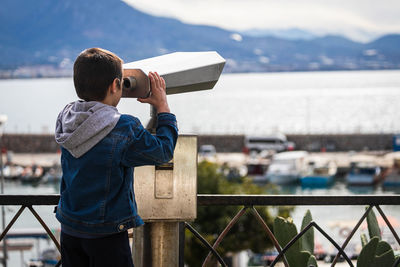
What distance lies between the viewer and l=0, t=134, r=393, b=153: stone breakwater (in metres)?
65.1

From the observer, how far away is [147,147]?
1691 mm

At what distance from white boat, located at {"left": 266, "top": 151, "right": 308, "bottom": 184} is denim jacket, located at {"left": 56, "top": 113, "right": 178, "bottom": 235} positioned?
185 feet

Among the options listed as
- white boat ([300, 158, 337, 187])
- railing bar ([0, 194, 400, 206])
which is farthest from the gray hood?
white boat ([300, 158, 337, 187])

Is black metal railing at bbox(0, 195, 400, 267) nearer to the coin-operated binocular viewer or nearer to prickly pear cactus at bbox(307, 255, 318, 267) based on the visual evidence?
prickly pear cactus at bbox(307, 255, 318, 267)

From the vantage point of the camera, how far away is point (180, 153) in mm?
2029

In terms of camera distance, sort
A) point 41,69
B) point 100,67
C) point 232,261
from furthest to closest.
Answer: point 41,69 → point 232,261 → point 100,67

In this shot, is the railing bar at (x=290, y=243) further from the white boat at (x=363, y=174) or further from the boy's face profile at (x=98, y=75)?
the white boat at (x=363, y=174)

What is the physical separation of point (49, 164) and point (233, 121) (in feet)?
200

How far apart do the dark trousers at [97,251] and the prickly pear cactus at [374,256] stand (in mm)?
1101

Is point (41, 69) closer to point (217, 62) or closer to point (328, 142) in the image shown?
point (328, 142)

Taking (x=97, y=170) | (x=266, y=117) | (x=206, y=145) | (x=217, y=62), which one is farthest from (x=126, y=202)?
(x=266, y=117)

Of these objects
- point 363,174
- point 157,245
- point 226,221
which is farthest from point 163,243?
point 363,174

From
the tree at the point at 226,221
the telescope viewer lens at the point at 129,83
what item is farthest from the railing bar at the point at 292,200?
the tree at the point at 226,221

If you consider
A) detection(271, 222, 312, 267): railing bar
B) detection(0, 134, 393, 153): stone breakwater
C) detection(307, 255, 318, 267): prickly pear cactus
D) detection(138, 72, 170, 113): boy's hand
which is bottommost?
detection(307, 255, 318, 267): prickly pear cactus
